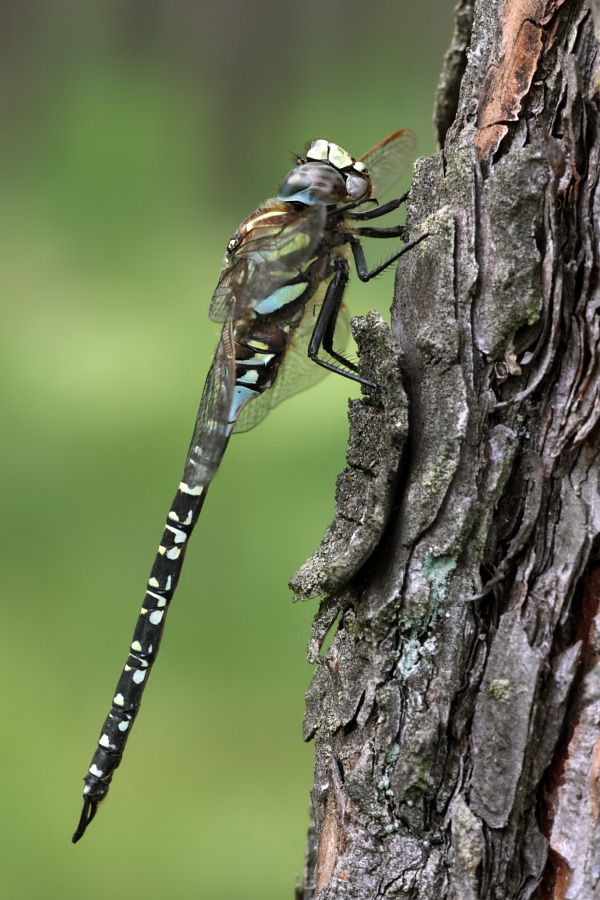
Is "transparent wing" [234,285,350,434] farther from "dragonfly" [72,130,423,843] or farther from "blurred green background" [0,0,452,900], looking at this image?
"blurred green background" [0,0,452,900]

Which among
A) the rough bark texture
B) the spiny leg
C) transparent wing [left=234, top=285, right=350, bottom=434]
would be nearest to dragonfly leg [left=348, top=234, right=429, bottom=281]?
the spiny leg

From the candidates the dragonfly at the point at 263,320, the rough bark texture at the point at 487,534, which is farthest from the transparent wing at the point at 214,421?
the rough bark texture at the point at 487,534

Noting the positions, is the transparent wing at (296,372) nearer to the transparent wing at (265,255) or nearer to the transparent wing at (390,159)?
the transparent wing at (265,255)

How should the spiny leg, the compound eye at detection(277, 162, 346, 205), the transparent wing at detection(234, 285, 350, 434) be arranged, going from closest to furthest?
the spiny leg < the compound eye at detection(277, 162, 346, 205) < the transparent wing at detection(234, 285, 350, 434)

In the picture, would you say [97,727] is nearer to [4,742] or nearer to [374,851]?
[4,742]

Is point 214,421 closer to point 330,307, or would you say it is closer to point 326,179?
point 330,307
